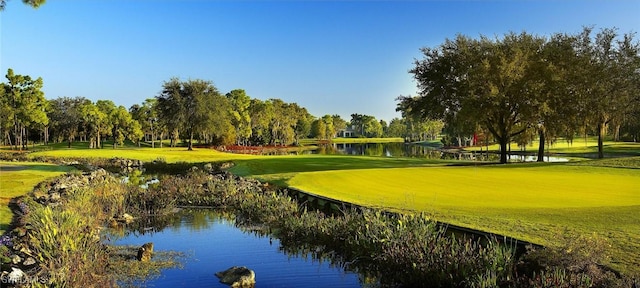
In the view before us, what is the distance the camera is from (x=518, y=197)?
1919 cm

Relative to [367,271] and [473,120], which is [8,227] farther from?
[473,120]

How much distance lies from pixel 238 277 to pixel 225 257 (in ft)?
8.45

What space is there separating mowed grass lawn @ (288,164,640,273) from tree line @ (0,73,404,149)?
45358mm

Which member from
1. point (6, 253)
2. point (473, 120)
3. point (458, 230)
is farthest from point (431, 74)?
point (6, 253)

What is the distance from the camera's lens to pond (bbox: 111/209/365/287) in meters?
11.0

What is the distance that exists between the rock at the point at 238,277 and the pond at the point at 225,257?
0.56 ft

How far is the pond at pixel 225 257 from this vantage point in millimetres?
10977

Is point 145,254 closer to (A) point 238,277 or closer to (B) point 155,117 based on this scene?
(A) point 238,277

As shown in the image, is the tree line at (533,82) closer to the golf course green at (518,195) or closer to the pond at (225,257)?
the golf course green at (518,195)

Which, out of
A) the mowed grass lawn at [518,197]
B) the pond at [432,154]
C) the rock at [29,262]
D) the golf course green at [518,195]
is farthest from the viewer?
the pond at [432,154]

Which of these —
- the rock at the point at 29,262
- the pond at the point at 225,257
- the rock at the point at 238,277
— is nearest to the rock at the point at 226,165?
the pond at the point at 225,257

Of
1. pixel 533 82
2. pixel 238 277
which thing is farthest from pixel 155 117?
pixel 238 277

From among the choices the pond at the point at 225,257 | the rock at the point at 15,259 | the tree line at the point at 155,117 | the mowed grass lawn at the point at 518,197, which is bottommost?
the pond at the point at 225,257

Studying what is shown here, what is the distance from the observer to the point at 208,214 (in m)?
20.4
